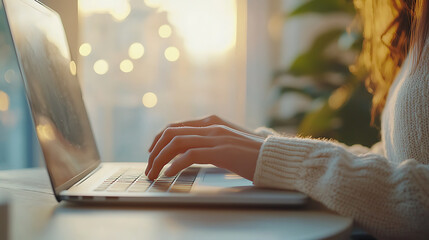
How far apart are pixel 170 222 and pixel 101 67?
5.94 feet

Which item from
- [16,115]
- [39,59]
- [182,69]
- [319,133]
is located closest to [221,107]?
[182,69]

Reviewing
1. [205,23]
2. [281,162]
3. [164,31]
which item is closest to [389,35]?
[281,162]

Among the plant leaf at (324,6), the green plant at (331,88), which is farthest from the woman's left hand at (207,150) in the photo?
the plant leaf at (324,6)

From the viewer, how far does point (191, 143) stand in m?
0.61

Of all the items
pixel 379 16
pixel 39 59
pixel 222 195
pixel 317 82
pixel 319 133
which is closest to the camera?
pixel 222 195

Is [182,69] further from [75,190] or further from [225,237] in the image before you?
[225,237]

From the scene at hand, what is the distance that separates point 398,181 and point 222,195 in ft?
0.71

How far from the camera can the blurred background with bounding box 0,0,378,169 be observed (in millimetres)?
2094

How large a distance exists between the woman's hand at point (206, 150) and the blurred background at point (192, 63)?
4.57ft

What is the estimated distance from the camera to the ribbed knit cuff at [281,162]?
56 centimetres

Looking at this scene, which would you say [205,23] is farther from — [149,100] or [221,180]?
[221,180]

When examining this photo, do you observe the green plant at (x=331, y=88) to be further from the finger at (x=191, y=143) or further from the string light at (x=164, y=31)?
the finger at (x=191, y=143)

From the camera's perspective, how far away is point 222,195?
0.51 meters

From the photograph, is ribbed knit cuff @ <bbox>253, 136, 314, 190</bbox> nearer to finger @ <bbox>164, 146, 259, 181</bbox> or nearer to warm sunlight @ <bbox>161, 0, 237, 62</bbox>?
finger @ <bbox>164, 146, 259, 181</bbox>
